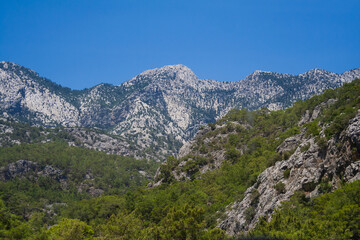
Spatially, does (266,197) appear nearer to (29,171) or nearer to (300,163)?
(300,163)

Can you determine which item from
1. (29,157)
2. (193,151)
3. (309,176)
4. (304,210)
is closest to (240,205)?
(309,176)

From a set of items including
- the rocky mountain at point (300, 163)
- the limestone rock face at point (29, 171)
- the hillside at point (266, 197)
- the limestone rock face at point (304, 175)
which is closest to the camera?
the hillside at point (266, 197)

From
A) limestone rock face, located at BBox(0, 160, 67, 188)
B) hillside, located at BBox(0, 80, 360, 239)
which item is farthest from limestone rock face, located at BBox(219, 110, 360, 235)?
limestone rock face, located at BBox(0, 160, 67, 188)

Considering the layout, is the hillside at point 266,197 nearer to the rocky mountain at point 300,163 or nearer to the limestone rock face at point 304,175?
the limestone rock face at point 304,175

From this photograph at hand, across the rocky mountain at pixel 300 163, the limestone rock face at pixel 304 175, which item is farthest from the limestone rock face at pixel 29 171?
the limestone rock face at pixel 304 175

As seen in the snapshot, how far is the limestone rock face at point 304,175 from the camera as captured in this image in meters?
39.4

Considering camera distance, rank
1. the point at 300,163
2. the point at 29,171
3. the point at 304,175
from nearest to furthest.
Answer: the point at 304,175 → the point at 300,163 → the point at 29,171

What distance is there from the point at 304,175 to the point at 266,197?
8770 millimetres

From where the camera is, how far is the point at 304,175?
46.2 meters

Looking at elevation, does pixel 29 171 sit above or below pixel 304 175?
above

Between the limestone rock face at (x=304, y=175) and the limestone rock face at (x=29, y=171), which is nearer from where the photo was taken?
the limestone rock face at (x=304, y=175)

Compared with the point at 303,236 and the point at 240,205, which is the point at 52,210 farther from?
the point at 303,236

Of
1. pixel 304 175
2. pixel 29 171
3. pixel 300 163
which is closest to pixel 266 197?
pixel 304 175

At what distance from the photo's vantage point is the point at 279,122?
396ft
